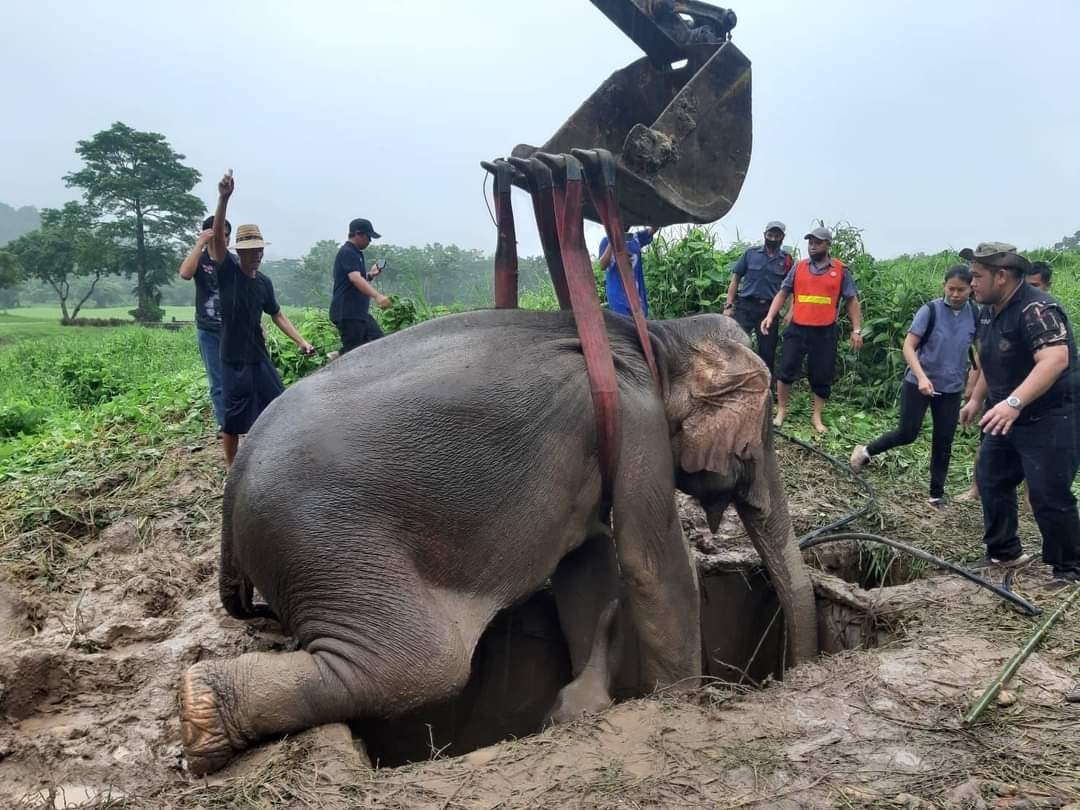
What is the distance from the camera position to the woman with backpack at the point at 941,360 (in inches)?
237

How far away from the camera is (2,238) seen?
136125mm

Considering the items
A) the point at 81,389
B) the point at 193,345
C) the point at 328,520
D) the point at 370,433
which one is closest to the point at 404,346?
the point at 370,433

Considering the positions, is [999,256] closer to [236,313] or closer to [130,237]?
[236,313]

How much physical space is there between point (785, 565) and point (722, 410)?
1055mm

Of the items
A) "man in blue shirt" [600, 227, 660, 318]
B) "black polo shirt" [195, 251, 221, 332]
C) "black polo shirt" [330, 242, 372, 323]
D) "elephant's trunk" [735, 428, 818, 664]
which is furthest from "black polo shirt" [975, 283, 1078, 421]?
"black polo shirt" [195, 251, 221, 332]

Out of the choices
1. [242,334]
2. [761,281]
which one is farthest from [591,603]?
[761,281]

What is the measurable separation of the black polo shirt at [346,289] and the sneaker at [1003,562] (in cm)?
530

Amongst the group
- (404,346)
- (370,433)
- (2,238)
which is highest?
(2,238)

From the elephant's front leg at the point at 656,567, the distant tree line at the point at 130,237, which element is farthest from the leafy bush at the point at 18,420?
the distant tree line at the point at 130,237

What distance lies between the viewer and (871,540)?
486 cm

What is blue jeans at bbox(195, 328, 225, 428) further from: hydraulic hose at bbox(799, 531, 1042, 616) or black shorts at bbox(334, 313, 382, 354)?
hydraulic hose at bbox(799, 531, 1042, 616)

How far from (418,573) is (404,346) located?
3.02 ft

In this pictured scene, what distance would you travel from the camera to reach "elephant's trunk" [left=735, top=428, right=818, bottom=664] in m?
3.99

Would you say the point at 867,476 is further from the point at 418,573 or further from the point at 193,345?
the point at 193,345
